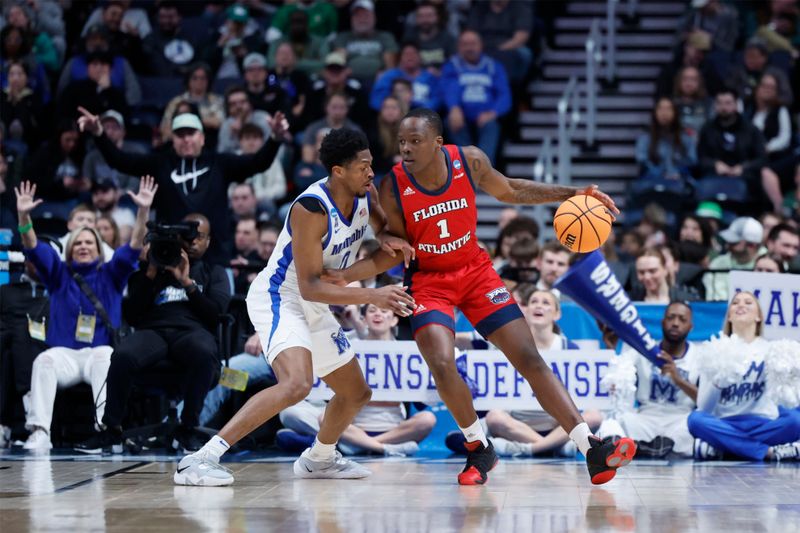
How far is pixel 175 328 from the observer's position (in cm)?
948

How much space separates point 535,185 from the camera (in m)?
7.52

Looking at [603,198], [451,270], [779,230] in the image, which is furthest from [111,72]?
[603,198]

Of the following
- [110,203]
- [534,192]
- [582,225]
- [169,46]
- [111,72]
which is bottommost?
[582,225]

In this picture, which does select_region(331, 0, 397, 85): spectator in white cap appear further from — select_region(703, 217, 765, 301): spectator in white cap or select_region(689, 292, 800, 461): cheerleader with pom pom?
select_region(689, 292, 800, 461): cheerleader with pom pom

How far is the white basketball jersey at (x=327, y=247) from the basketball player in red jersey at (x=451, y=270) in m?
0.18

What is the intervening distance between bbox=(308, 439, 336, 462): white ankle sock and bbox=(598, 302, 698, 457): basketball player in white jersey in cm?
235

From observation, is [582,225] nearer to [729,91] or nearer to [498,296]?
[498,296]

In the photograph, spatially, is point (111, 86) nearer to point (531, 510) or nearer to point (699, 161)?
point (699, 161)

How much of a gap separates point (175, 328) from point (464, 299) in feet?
9.92

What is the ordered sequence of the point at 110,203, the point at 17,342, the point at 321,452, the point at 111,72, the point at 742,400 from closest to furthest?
the point at 321,452
the point at 742,400
the point at 17,342
the point at 110,203
the point at 111,72

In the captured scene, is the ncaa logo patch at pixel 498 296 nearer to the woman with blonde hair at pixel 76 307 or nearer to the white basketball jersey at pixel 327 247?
the white basketball jersey at pixel 327 247

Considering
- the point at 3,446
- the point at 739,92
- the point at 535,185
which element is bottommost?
the point at 3,446

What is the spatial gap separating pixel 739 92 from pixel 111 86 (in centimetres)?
754

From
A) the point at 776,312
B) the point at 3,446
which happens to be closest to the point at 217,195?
the point at 3,446
